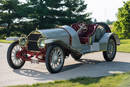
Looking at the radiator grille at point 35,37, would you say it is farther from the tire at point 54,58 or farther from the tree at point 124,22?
the tree at point 124,22

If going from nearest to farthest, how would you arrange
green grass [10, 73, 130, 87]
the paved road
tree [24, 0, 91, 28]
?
green grass [10, 73, 130, 87] < the paved road < tree [24, 0, 91, 28]

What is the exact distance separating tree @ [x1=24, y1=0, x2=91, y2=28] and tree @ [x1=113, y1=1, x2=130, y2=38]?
13534 millimetres

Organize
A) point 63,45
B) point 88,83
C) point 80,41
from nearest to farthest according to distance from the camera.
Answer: point 88,83 → point 63,45 → point 80,41

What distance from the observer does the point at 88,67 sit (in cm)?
895

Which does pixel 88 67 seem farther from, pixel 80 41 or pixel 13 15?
pixel 13 15

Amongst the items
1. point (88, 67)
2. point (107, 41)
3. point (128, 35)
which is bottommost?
point (128, 35)

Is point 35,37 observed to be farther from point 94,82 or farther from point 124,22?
point 124,22

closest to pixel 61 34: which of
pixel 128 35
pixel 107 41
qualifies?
pixel 107 41

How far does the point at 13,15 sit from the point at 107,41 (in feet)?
139

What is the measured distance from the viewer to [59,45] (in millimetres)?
8078

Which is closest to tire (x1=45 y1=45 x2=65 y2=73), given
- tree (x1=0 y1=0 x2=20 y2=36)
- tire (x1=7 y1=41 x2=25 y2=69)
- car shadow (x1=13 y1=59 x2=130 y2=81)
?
car shadow (x1=13 y1=59 x2=130 y2=81)

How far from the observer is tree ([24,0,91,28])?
43984 millimetres

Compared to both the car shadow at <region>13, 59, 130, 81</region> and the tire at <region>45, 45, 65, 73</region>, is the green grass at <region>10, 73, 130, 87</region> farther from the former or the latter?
the tire at <region>45, 45, 65, 73</region>

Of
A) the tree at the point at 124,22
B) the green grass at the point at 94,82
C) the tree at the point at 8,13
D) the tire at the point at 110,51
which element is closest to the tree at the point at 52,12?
the tree at the point at 8,13
